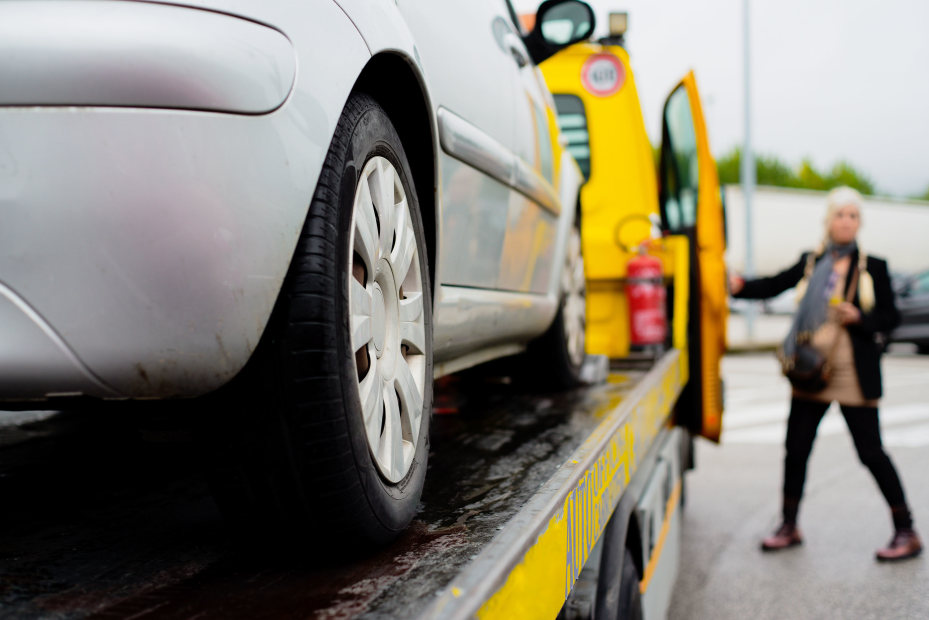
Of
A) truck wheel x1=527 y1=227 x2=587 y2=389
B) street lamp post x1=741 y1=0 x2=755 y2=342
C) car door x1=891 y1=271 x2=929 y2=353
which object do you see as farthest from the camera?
street lamp post x1=741 y1=0 x2=755 y2=342

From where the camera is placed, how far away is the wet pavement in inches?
49.1

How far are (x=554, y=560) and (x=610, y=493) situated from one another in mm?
747

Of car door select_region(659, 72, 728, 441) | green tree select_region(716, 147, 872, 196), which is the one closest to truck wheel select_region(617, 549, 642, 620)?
car door select_region(659, 72, 728, 441)

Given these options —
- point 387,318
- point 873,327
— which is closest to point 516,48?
point 387,318

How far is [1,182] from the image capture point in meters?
1.12

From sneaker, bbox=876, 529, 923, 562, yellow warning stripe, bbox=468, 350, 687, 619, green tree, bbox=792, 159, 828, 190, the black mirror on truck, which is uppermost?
green tree, bbox=792, 159, 828, 190

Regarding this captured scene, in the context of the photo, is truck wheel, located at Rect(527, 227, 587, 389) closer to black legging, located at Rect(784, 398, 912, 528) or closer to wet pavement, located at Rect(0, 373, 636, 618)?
wet pavement, located at Rect(0, 373, 636, 618)

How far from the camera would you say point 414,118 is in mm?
1888

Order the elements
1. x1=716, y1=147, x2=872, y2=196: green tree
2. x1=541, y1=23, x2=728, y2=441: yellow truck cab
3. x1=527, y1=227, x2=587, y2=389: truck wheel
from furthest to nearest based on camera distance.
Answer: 1. x1=716, y1=147, x2=872, y2=196: green tree
2. x1=541, y1=23, x2=728, y2=441: yellow truck cab
3. x1=527, y1=227, x2=587, y2=389: truck wheel

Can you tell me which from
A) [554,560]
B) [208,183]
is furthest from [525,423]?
[208,183]

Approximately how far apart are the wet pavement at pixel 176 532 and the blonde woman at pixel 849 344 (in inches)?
98.4

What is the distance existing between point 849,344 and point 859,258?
441 millimetres

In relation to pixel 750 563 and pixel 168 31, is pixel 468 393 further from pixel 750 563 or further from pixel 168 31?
pixel 168 31

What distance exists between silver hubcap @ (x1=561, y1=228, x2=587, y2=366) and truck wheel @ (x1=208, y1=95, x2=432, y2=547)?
2053 millimetres
